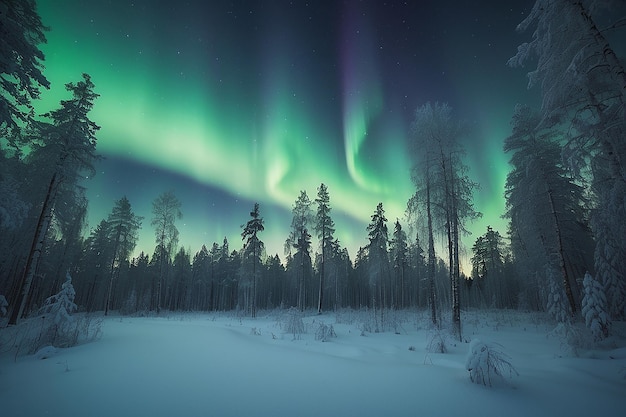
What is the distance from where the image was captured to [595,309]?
8.16m

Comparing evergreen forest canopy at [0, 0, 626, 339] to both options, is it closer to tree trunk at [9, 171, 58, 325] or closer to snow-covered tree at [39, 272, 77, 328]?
tree trunk at [9, 171, 58, 325]

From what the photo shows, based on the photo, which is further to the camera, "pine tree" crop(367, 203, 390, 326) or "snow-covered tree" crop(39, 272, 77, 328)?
"pine tree" crop(367, 203, 390, 326)

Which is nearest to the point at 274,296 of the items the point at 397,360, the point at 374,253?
the point at 374,253

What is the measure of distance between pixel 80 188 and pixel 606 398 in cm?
2314

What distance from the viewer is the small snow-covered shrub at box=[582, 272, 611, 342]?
26.0 ft

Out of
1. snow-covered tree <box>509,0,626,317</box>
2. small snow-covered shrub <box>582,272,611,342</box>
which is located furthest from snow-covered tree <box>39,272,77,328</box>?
small snow-covered shrub <box>582,272,611,342</box>

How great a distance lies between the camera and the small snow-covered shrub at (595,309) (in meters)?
7.93

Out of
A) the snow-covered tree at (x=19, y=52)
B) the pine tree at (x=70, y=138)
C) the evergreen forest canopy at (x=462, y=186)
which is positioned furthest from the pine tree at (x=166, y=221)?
the snow-covered tree at (x=19, y=52)

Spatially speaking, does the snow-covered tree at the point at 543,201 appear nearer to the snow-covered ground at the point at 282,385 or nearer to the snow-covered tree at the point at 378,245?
the snow-covered ground at the point at 282,385

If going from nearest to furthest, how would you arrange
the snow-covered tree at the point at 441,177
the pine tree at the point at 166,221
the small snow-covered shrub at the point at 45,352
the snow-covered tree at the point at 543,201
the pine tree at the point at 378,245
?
1. the small snow-covered shrub at the point at 45,352
2. the snow-covered tree at the point at 441,177
3. the snow-covered tree at the point at 543,201
4. the pine tree at the point at 166,221
5. the pine tree at the point at 378,245

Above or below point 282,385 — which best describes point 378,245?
above

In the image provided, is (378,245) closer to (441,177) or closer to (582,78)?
(441,177)

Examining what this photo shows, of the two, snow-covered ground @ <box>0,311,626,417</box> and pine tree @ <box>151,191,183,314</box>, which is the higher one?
pine tree @ <box>151,191,183,314</box>

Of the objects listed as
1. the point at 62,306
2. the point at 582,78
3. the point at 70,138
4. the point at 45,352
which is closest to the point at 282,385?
the point at 45,352
